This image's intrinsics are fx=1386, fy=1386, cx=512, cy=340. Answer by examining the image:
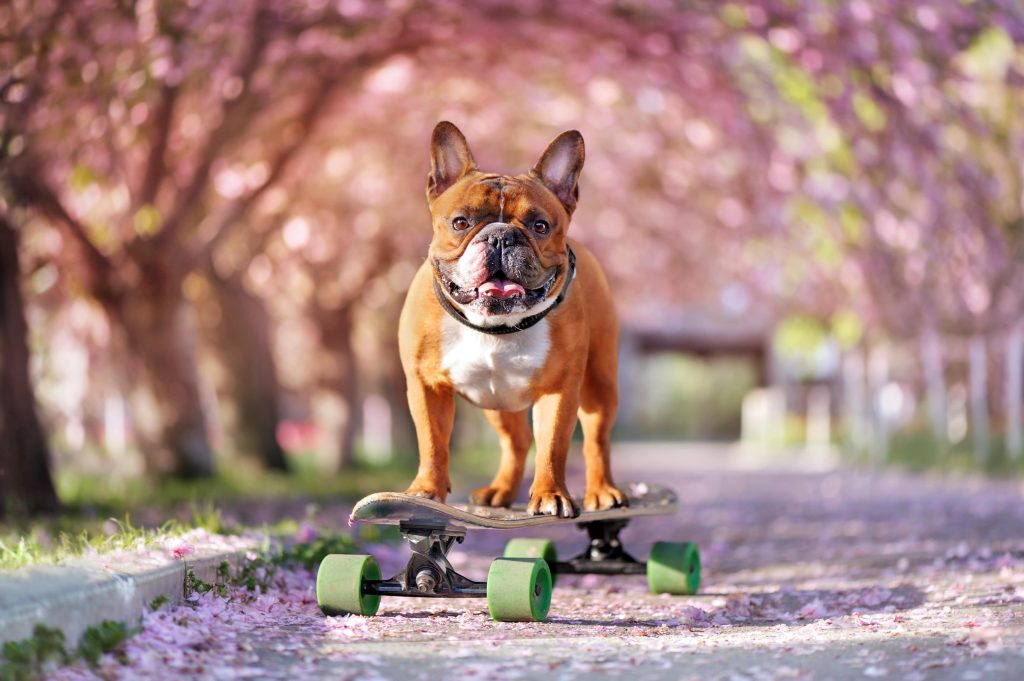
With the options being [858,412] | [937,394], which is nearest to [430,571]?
[937,394]

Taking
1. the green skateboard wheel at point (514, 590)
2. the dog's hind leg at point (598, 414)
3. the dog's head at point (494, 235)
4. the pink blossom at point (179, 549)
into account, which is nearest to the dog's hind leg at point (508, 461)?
the dog's hind leg at point (598, 414)

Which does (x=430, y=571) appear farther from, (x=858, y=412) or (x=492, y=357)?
(x=858, y=412)

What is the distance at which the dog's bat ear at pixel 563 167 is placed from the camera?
5.01 m

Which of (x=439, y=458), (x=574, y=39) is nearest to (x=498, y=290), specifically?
(x=439, y=458)

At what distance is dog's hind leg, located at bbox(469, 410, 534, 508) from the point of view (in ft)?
17.5

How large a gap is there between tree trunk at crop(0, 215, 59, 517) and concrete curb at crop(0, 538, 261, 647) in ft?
14.7

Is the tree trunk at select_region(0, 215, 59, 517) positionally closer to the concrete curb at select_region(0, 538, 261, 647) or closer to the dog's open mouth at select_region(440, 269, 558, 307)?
the concrete curb at select_region(0, 538, 261, 647)

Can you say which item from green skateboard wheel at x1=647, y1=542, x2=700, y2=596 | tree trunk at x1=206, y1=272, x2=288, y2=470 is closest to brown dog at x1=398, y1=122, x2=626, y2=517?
green skateboard wheel at x1=647, y1=542, x2=700, y2=596

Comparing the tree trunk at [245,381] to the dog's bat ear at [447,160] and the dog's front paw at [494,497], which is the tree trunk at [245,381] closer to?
the dog's front paw at [494,497]

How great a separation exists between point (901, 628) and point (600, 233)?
Answer: 1401 centimetres

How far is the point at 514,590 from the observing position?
4.77 meters

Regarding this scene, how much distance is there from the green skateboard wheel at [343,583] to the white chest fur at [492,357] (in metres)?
0.75

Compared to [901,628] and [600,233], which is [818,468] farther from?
[901,628]

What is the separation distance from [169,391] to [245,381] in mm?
2963
